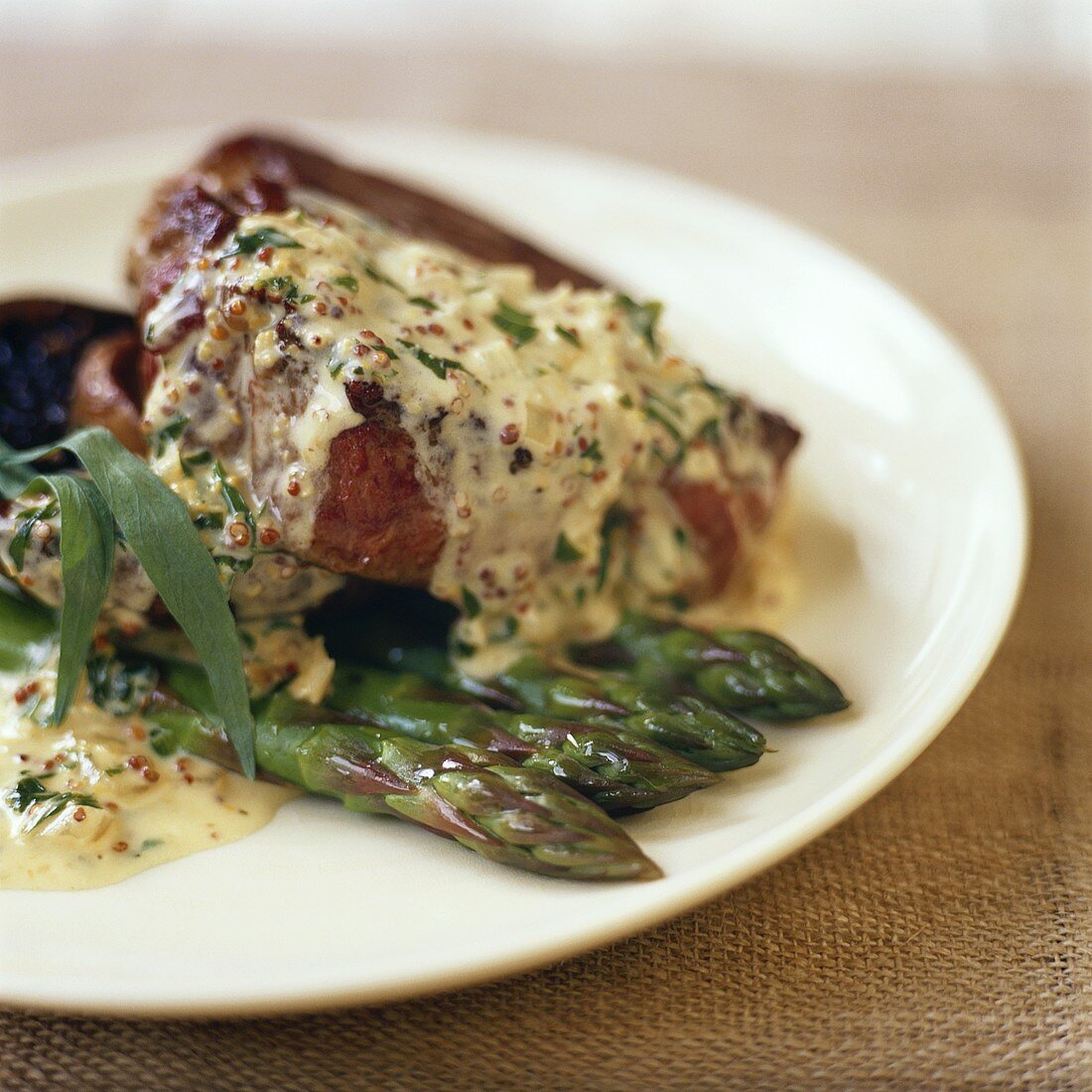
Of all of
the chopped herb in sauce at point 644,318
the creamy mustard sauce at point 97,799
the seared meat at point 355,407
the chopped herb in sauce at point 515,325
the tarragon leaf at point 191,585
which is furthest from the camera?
the chopped herb in sauce at point 644,318

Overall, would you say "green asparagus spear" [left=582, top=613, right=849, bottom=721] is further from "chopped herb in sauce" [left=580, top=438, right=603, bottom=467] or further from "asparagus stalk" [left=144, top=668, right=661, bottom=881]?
"asparagus stalk" [left=144, top=668, right=661, bottom=881]

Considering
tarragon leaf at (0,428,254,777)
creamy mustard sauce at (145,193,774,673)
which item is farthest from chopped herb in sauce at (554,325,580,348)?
tarragon leaf at (0,428,254,777)

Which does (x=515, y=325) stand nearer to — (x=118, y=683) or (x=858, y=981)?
(x=118, y=683)

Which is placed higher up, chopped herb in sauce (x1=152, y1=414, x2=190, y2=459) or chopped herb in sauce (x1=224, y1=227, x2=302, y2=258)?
chopped herb in sauce (x1=224, y1=227, x2=302, y2=258)

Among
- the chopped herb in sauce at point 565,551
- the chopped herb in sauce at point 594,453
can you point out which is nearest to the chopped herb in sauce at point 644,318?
the chopped herb in sauce at point 594,453

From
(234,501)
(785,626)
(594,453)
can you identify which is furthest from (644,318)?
(234,501)

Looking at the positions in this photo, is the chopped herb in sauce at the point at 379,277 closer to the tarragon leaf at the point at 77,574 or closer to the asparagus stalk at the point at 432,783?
the tarragon leaf at the point at 77,574

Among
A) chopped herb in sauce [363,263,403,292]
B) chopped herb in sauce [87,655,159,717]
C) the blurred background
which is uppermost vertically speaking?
the blurred background

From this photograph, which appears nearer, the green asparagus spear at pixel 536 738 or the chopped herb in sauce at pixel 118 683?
the green asparagus spear at pixel 536 738
